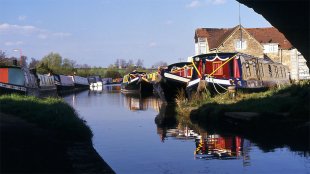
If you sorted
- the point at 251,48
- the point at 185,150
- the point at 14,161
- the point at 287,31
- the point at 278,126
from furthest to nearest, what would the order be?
1. the point at 251,48
2. the point at 278,126
3. the point at 185,150
4. the point at 287,31
5. the point at 14,161

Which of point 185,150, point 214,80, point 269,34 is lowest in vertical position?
point 185,150

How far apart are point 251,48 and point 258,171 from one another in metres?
45.1

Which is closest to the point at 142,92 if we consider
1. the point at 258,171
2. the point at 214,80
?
the point at 214,80

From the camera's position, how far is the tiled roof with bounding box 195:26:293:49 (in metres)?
57.3

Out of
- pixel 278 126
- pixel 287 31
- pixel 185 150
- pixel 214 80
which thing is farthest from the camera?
pixel 214 80

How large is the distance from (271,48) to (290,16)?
165 ft

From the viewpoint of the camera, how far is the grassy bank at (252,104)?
57.9 feet

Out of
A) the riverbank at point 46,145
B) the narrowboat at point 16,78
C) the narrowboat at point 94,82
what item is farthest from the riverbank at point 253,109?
the narrowboat at point 94,82

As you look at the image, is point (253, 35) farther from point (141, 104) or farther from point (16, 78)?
point (16, 78)

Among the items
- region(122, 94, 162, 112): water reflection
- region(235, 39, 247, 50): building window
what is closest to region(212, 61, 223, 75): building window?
region(122, 94, 162, 112): water reflection

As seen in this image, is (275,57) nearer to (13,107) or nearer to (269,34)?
(269,34)

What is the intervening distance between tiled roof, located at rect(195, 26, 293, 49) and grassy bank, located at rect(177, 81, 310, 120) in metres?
32.2

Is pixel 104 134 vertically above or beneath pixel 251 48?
beneath

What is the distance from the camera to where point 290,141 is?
14.0m
